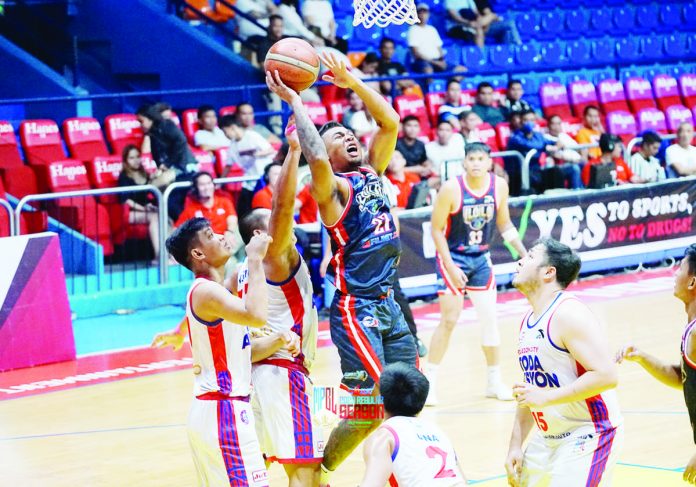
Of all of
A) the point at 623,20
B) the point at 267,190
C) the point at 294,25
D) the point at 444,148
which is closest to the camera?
the point at 267,190

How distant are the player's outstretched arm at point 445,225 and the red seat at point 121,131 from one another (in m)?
5.49

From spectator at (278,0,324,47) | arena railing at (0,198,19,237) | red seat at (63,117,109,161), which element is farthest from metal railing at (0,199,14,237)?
spectator at (278,0,324,47)

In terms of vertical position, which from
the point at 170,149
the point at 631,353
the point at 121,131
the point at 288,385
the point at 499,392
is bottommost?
the point at 499,392

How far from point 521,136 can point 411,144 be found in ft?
5.99

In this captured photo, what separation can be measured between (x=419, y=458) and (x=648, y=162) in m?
11.9

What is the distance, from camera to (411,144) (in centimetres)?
1505

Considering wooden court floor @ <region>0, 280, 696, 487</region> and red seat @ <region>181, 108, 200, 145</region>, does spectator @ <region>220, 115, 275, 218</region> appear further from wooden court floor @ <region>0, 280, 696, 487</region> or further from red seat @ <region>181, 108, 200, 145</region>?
wooden court floor @ <region>0, 280, 696, 487</region>

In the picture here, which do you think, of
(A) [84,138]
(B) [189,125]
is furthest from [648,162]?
(A) [84,138]

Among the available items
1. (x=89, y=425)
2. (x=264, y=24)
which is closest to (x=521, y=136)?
(x=264, y=24)

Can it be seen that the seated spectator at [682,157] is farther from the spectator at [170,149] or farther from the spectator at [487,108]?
the spectator at [170,149]

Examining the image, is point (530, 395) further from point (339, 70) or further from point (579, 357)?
point (339, 70)

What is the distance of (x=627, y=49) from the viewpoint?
22.3 meters

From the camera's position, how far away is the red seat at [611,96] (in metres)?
20.0

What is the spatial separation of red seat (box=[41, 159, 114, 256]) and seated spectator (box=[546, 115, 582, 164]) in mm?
5948
